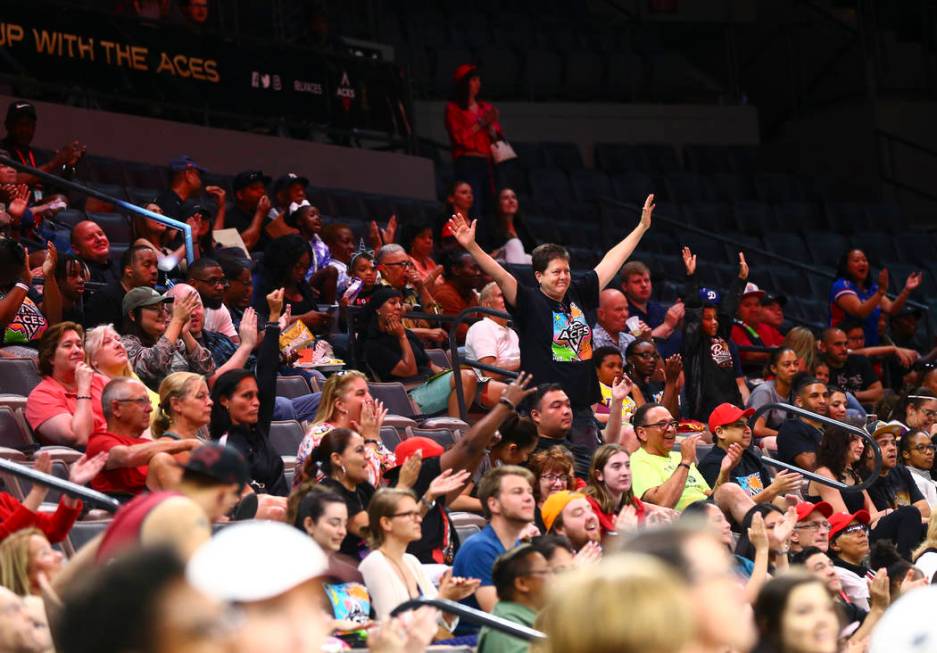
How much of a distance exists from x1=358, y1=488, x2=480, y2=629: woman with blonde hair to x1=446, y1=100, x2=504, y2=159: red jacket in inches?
250

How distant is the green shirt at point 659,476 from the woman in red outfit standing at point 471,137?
430 cm

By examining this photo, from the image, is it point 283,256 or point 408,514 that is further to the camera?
point 283,256

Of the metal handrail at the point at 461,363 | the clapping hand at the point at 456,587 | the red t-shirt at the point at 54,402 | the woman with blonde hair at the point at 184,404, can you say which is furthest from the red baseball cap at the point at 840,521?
the red t-shirt at the point at 54,402

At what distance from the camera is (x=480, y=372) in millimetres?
8250

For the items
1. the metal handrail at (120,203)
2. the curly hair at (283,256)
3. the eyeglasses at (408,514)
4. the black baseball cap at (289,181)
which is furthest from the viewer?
the black baseball cap at (289,181)

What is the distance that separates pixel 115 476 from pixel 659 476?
2.83 m

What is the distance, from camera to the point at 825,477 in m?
7.97

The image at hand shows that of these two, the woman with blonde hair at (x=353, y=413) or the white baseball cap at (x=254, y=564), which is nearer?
the white baseball cap at (x=254, y=564)

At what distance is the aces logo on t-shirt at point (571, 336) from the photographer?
22.5ft

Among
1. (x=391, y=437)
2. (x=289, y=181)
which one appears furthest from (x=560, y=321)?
(x=289, y=181)

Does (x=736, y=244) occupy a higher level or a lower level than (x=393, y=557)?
higher

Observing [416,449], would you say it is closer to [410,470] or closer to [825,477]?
[410,470]

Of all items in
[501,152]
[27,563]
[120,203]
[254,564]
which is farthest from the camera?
[501,152]

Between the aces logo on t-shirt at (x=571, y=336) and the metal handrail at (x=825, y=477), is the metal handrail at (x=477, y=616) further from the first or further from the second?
the metal handrail at (x=825, y=477)
